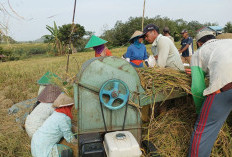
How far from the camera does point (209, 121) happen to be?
2.19 meters

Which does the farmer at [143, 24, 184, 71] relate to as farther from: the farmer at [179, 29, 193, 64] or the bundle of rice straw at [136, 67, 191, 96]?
the farmer at [179, 29, 193, 64]

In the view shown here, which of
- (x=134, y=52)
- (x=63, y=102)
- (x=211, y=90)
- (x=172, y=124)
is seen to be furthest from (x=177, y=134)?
(x=134, y=52)

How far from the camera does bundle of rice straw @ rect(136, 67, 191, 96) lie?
97.3 inches

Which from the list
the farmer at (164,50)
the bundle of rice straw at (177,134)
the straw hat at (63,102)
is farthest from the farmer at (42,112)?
the farmer at (164,50)

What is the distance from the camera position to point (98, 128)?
2.29m

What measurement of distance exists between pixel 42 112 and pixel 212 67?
9.33ft

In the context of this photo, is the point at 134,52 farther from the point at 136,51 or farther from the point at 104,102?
the point at 104,102

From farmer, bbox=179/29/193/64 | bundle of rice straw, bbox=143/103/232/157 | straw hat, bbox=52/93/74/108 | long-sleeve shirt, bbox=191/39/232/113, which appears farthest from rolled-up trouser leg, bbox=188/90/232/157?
farmer, bbox=179/29/193/64

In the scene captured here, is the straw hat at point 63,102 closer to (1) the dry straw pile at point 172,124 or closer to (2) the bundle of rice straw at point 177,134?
(1) the dry straw pile at point 172,124

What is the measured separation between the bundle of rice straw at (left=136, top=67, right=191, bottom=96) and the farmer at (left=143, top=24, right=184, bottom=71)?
0.55 metres

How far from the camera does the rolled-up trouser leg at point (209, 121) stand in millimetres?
2119

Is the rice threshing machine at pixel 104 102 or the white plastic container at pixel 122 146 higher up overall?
the rice threshing machine at pixel 104 102

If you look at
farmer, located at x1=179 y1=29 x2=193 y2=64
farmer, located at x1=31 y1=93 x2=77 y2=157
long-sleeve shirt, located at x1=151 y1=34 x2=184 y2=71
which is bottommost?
farmer, located at x1=31 y1=93 x2=77 y2=157

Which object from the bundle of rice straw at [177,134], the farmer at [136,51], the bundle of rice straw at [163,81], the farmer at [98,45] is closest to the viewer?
the bundle of rice straw at [163,81]
